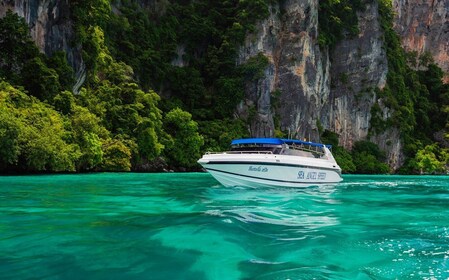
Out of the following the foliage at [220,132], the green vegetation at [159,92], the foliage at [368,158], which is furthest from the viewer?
the foliage at [368,158]

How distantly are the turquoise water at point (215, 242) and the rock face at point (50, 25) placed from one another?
99.9ft

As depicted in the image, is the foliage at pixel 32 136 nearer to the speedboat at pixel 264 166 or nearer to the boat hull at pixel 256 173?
the speedboat at pixel 264 166

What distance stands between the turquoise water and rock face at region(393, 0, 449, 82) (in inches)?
3747

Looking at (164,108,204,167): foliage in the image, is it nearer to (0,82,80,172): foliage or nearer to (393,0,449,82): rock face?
(0,82,80,172): foliage

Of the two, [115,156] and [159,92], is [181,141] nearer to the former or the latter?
[115,156]

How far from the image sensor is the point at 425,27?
94.5 m

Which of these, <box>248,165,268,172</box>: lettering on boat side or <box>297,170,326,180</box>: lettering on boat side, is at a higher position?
<box>248,165,268,172</box>: lettering on boat side

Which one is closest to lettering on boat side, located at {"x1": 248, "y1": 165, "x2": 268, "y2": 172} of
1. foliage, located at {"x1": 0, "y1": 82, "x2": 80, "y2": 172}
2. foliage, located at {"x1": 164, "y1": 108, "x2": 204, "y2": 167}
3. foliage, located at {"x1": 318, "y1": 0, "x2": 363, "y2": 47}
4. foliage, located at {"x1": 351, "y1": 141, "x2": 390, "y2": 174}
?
foliage, located at {"x1": 0, "y1": 82, "x2": 80, "y2": 172}

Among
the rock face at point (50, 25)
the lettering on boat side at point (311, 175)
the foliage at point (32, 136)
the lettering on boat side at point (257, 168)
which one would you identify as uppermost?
the rock face at point (50, 25)

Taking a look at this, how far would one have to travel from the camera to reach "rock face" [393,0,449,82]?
9412cm

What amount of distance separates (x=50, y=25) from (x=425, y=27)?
283ft

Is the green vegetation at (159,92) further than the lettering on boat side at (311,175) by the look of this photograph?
Yes

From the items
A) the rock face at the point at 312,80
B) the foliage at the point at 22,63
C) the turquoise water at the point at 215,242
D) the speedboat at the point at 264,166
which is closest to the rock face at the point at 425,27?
the rock face at the point at 312,80

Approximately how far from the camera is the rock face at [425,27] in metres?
94.1
